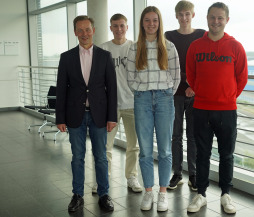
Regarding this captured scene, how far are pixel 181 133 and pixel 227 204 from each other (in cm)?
77

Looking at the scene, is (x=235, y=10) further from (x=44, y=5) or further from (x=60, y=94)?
(x=44, y=5)

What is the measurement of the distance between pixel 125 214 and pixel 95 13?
9.70ft

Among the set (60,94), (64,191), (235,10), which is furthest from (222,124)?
(235,10)

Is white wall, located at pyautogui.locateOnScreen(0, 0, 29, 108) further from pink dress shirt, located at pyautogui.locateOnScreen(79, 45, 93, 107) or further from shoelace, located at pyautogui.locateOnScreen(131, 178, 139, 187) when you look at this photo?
pink dress shirt, located at pyautogui.locateOnScreen(79, 45, 93, 107)

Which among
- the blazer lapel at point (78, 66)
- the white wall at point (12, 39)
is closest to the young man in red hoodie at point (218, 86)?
the blazer lapel at point (78, 66)

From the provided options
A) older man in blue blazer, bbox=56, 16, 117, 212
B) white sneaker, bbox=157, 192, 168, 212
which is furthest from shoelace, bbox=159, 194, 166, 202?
older man in blue blazer, bbox=56, 16, 117, 212

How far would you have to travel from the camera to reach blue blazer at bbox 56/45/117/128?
279cm

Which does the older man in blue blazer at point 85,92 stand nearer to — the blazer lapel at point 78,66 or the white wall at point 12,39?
the blazer lapel at point 78,66

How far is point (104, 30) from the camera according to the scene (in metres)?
4.99

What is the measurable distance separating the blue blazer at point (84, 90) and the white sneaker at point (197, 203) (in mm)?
877

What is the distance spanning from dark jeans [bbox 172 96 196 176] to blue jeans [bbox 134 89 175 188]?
0.42 m

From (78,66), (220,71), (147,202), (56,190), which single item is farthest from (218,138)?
(56,190)

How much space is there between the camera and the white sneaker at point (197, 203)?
2.85m

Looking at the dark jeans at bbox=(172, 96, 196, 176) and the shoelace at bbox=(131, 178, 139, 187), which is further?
the shoelace at bbox=(131, 178, 139, 187)
